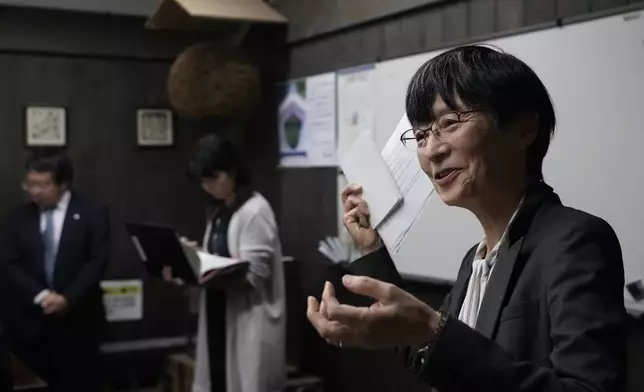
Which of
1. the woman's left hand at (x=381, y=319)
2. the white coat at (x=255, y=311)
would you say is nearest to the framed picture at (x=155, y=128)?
the white coat at (x=255, y=311)

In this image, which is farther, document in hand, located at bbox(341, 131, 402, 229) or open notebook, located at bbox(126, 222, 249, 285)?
open notebook, located at bbox(126, 222, 249, 285)

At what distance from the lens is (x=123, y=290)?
4.32 meters

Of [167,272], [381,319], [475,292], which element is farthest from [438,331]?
[167,272]

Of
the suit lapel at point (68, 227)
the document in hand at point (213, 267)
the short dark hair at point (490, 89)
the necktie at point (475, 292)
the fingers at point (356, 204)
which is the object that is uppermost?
the short dark hair at point (490, 89)

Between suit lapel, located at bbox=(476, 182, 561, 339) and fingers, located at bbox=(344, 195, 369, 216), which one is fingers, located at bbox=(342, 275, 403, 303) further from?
fingers, located at bbox=(344, 195, 369, 216)

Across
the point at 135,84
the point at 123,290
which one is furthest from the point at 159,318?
the point at 135,84

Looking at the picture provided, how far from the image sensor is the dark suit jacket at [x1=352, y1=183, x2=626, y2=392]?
792 mm

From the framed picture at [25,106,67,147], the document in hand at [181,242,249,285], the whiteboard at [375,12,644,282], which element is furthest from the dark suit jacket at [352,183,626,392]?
the framed picture at [25,106,67,147]

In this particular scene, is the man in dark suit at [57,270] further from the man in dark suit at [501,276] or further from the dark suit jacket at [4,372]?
the man in dark suit at [501,276]

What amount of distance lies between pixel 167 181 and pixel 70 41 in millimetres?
924

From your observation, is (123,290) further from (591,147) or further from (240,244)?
(591,147)

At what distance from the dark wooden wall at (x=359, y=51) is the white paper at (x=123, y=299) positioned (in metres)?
0.92

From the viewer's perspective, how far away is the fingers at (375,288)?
0.78 metres

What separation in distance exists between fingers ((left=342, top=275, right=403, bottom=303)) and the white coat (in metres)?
2.26
